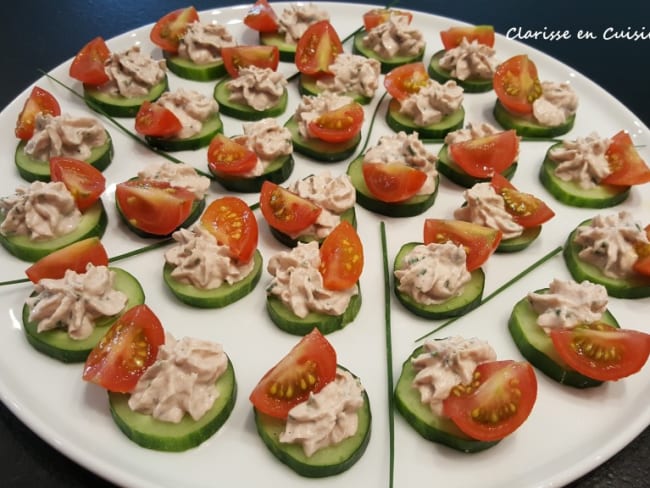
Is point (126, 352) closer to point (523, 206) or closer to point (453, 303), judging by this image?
point (453, 303)

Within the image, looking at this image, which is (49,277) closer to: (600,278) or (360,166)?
(360,166)

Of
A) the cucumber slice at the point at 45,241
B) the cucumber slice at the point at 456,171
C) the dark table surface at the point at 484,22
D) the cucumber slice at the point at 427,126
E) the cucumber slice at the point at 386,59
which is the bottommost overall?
the dark table surface at the point at 484,22

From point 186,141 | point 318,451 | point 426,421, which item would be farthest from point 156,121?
point 426,421

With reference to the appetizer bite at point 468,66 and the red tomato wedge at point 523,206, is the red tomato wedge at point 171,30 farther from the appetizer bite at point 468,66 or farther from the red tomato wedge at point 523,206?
the red tomato wedge at point 523,206

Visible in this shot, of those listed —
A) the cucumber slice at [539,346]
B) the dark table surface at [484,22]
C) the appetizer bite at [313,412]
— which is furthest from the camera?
the dark table surface at [484,22]

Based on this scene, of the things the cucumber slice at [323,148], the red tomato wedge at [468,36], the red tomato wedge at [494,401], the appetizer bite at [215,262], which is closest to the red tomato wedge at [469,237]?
the red tomato wedge at [494,401]

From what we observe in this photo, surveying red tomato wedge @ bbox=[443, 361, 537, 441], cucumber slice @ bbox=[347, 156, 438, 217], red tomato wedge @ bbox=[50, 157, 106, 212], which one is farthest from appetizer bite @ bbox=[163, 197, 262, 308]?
red tomato wedge @ bbox=[443, 361, 537, 441]
